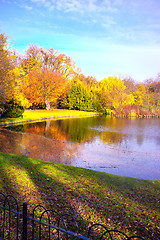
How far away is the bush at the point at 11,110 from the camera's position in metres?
23.4

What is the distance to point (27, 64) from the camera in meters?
48.4

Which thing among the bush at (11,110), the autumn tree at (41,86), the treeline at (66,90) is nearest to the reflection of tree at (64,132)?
the bush at (11,110)

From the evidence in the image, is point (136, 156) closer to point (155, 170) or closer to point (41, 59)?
point (155, 170)

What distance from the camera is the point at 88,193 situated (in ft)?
18.4

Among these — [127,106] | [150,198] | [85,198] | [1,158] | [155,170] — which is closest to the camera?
[85,198]

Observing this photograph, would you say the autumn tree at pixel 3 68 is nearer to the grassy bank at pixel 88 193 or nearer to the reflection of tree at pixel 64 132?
the reflection of tree at pixel 64 132

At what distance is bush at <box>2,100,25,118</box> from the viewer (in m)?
23.4

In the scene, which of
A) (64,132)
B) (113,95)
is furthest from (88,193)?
(113,95)

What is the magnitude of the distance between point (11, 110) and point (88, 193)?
69.0 ft

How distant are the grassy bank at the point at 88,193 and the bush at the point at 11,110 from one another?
1679 cm

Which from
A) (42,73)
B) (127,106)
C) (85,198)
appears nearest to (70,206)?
(85,198)

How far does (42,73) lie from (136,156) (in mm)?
31656

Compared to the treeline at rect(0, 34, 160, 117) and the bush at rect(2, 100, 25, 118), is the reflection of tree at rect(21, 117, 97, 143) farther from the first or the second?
the treeline at rect(0, 34, 160, 117)

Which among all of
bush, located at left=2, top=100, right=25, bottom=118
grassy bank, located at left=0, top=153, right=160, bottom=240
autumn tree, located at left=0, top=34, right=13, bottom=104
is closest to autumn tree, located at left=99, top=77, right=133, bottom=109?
bush, located at left=2, top=100, right=25, bottom=118
